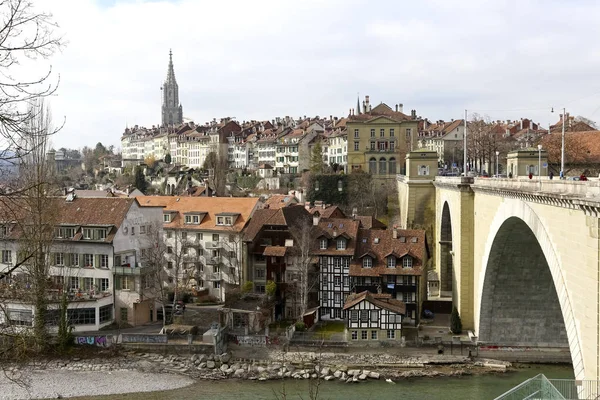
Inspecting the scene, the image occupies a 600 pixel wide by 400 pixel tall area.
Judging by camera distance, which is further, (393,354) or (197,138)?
(197,138)

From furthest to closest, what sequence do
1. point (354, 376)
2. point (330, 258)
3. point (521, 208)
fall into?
point (330, 258) → point (354, 376) → point (521, 208)

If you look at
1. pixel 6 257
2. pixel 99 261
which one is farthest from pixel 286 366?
pixel 6 257

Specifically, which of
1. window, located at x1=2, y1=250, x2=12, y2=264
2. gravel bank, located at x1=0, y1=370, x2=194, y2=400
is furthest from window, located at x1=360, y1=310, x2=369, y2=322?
window, located at x1=2, y1=250, x2=12, y2=264

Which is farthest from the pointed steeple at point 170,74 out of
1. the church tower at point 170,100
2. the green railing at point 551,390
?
the green railing at point 551,390

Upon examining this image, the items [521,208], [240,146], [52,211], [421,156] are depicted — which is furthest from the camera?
[240,146]

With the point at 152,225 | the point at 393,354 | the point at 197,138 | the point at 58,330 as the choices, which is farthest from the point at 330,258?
the point at 197,138

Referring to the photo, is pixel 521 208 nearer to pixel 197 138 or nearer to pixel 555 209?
pixel 555 209

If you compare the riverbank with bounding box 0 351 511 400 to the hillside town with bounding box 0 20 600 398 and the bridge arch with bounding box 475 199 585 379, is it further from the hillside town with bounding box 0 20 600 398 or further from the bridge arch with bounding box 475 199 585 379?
the bridge arch with bounding box 475 199 585 379

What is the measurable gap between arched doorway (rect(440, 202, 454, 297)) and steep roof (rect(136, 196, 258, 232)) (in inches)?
347

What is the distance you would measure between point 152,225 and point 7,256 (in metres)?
5.86

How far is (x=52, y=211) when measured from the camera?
76.4ft

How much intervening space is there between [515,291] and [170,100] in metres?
98.3

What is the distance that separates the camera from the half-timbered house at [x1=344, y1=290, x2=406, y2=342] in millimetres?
22859

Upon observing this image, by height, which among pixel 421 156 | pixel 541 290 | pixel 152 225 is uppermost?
pixel 421 156
